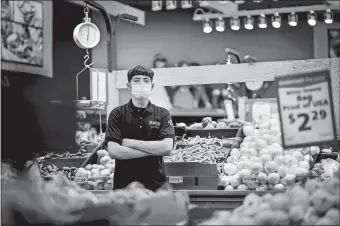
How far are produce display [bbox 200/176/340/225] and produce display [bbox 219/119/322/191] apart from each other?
1.32 meters

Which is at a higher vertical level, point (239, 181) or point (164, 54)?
point (164, 54)

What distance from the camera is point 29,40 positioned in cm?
342

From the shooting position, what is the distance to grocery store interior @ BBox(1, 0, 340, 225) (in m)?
2.22

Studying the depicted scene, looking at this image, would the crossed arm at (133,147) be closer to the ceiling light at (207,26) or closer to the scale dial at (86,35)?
the scale dial at (86,35)

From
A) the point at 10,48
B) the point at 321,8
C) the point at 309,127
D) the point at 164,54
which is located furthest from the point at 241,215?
the point at 164,54

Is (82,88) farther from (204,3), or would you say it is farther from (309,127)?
(309,127)

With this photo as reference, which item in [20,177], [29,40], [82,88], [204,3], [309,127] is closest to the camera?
[309,127]

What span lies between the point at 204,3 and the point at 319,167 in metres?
5.23

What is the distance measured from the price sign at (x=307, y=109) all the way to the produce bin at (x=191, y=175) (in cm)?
138

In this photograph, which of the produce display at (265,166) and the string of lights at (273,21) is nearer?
the produce display at (265,166)

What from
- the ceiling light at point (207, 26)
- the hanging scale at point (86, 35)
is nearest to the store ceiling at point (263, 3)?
the ceiling light at point (207, 26)

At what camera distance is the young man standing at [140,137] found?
344 cm

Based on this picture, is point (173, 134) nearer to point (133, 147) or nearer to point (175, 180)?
point (133, 147)

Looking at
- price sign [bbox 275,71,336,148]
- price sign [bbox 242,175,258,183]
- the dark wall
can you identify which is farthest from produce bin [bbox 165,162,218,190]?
the dark wall
